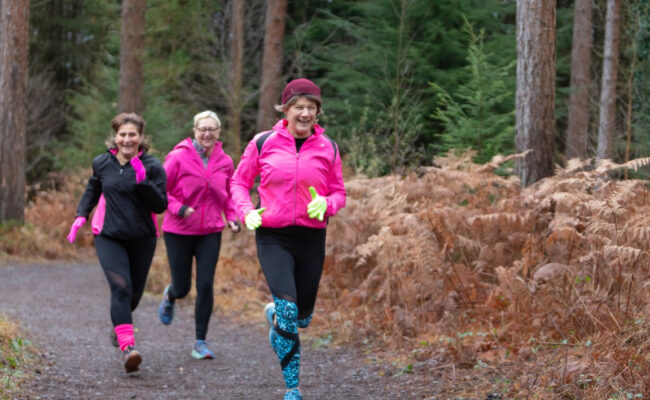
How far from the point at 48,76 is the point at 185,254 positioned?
24876mm

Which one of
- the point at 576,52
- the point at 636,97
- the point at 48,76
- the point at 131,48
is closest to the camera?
the point at 636,97

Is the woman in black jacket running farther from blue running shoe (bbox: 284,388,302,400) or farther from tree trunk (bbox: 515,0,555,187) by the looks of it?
tree trunk (bbox: 515,0,555,187)

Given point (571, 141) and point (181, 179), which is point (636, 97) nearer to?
point (571, 141)

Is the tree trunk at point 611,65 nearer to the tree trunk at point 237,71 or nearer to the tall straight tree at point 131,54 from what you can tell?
the tree trunk at point 237,71

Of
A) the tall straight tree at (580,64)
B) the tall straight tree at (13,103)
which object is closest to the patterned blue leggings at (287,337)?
the tall straight tree at (13,103)

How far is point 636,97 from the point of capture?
1702 centimetres

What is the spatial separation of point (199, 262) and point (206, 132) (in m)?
1.29

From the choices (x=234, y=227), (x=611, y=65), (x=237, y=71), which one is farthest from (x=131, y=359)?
(x=237, y=71)

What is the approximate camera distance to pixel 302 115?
520cm

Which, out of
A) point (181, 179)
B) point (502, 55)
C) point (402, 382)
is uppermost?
point (502, 55)

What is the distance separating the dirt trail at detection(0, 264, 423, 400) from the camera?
5.90m

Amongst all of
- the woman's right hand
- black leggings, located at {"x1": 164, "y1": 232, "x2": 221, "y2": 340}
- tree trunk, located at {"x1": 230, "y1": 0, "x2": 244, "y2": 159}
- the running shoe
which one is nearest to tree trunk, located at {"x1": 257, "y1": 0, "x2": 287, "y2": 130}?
tree trunk, located at {"x1": 230, "y1": 0, "x2": 244, "y2": 159}

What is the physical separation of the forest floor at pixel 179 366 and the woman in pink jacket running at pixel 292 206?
965mm

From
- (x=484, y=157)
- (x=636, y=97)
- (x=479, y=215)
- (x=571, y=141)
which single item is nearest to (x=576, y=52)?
(x=571, y=141)
